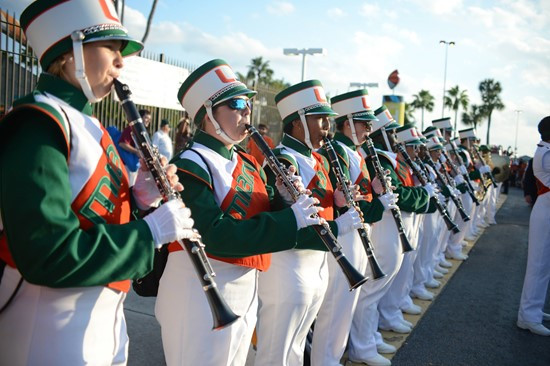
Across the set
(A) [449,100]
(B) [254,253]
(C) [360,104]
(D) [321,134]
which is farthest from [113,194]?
(A) [449,100]

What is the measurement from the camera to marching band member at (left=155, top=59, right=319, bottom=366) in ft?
8.91

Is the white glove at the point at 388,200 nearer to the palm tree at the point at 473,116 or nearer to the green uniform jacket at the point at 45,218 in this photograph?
the green uniform jacket at the point at 45,218

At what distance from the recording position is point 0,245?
1948 millimetres

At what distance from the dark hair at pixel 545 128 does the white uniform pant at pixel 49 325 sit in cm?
551

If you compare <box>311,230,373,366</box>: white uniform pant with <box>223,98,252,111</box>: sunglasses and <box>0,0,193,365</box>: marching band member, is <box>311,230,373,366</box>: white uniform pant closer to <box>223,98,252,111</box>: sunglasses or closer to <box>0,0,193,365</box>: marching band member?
<box>223,98,252,111</box>: sunglasses

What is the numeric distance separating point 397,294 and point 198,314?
3.87 metres

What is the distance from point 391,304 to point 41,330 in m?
4.79

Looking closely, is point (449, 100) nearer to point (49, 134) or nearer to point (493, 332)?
point (493, 332)

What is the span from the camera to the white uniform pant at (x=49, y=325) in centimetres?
191

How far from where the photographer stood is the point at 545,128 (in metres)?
5.98

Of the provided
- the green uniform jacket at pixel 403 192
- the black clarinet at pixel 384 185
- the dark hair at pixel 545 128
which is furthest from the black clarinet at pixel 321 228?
the dark hair at pixel 545 128

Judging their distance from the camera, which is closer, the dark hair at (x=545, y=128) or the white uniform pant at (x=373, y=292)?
the white uniform pant at (x=373, y=292)

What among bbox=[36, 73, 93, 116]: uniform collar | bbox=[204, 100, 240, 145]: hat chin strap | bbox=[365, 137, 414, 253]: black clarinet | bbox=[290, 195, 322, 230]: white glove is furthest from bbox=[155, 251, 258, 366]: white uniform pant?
bbox=[365, 137, 414, 253]: black clarinet

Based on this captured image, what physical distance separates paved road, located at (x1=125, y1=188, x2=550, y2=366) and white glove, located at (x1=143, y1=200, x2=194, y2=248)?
2.67 metres
